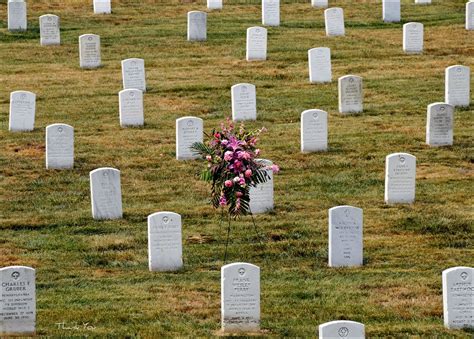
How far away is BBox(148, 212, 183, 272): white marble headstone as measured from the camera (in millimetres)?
19047

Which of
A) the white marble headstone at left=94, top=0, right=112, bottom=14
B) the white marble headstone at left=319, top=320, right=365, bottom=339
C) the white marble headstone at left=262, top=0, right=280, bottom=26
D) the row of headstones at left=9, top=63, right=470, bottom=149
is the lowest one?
the white marble headstone at left=319, top=320, right=365, bottom=339

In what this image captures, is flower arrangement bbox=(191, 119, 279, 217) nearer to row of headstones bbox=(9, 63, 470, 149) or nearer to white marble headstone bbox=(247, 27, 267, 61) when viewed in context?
row of headstones bbox=(9, 63, 470, 149)

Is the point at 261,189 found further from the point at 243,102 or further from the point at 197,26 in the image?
the point at 197,26

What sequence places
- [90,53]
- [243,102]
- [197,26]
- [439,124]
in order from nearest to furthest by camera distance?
[439,124] → [243,102] → [90,53] → [197,26]

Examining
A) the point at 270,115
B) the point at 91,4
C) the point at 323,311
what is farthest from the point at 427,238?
the point at 91,4

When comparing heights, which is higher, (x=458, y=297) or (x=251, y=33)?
(x=251, y=33)

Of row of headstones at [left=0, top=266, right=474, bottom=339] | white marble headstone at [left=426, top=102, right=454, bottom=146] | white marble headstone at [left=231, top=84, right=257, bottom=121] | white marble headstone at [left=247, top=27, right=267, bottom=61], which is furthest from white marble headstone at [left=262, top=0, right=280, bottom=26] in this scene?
row of headstones at [left=0, top=266, right=474, bottom=339]

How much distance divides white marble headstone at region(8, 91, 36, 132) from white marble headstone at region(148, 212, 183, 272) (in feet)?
29.8

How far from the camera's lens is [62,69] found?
33.5 m

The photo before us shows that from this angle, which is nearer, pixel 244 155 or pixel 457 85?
pixel 244 155

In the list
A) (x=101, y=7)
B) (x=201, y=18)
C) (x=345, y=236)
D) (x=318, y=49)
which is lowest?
(x=345, y=236)

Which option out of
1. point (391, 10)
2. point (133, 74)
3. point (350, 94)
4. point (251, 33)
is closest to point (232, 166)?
point (350, 94)

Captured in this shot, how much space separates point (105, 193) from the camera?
21.9 meters

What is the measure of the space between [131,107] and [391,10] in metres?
12.7
